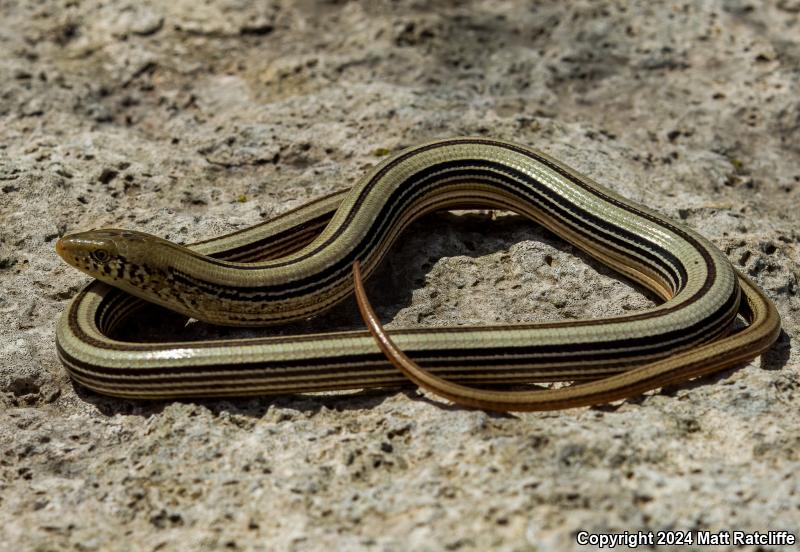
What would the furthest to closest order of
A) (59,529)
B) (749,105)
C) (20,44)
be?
(20,44) → (749,105) → (59,529)

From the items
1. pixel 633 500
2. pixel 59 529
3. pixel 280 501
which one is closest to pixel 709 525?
pixel 633 500

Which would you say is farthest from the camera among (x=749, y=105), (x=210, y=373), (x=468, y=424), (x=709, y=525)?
(x=749, y=105)

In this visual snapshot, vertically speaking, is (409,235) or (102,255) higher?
(102,255)

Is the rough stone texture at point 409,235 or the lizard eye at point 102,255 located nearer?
the rough stone texture at point 409,235

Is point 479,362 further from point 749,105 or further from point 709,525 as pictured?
point 749,105

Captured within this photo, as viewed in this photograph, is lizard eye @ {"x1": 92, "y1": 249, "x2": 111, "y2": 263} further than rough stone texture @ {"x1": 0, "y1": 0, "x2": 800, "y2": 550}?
Yes

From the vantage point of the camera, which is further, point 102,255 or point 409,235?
point 409,235

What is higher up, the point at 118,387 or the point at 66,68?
the point at 66,68

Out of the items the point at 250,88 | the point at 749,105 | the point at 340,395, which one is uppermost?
the point at 250,88
